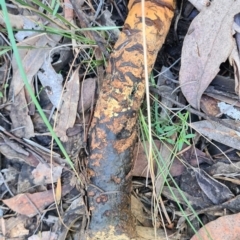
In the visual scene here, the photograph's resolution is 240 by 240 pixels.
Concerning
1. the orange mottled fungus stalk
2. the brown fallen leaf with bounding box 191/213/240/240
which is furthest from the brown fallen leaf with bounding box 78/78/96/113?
the brown fallen leaf with bounding box 191/213/240/240

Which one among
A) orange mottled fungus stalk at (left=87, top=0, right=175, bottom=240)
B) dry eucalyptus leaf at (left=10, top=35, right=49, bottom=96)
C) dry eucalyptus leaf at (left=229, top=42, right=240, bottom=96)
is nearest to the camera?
orange mottled fungus stalk at (left=87, top=0, right=175, bottom=240)

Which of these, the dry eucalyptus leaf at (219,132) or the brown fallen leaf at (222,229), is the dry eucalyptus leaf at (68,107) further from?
the brown fallen leaf at (222,229)

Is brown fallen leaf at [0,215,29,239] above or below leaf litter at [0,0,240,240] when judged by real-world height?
below

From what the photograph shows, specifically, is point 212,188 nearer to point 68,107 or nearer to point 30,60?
point 68,107

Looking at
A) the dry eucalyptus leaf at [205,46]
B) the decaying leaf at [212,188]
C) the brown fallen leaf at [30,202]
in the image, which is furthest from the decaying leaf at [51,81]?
the decaying leaf at [212,188]

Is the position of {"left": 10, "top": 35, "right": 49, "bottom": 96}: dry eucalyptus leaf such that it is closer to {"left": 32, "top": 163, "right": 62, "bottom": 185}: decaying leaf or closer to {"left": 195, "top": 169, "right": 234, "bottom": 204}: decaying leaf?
{"left": 32, "top": 163, "right": 62, "bottom": 185}: decaying leaf

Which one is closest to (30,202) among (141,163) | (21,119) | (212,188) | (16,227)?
(16,227)
